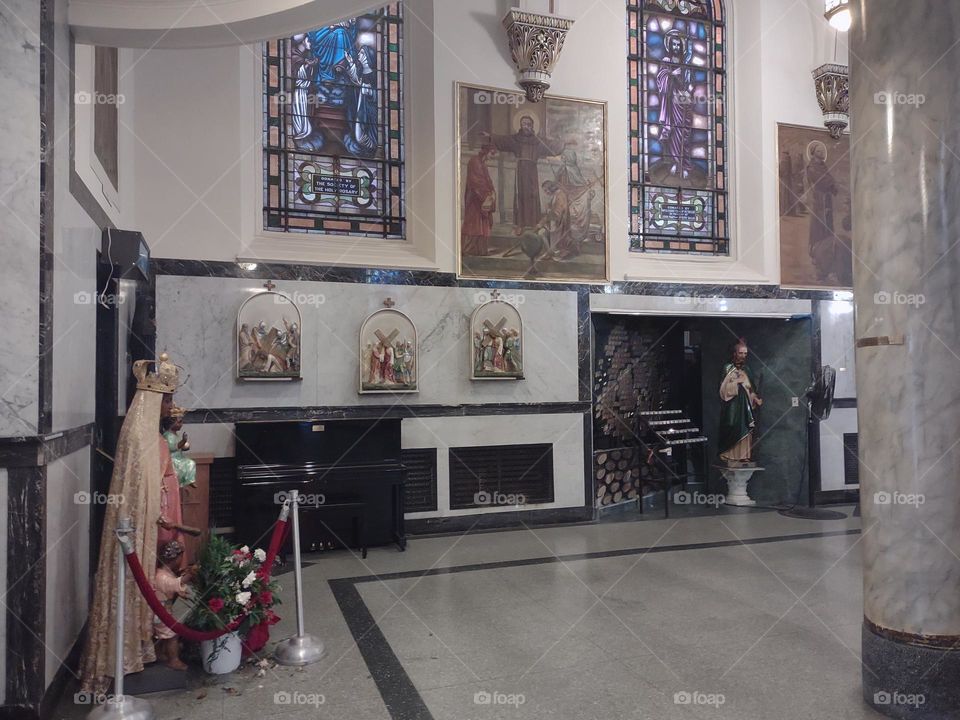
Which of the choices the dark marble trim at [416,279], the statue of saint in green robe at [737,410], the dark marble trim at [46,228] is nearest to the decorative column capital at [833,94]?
the dark marble trim at [416,279]

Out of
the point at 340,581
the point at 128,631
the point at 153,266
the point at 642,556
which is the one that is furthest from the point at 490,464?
the point at 128,631

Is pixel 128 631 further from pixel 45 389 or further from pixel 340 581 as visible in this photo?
pixel 340 581

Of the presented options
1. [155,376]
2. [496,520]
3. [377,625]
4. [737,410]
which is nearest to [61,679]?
[155,376]

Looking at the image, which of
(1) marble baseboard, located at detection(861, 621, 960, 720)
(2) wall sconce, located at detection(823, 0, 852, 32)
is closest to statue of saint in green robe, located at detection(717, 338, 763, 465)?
(2) wall sconce, located at detection(823, 0, 852, 32)

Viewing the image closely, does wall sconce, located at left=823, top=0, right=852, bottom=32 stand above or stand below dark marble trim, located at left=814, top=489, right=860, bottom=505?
above

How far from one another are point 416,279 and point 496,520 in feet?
9.55

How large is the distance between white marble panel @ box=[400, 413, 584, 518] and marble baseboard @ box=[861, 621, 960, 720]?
515 centimetres

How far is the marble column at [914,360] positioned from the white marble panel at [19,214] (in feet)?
13.6

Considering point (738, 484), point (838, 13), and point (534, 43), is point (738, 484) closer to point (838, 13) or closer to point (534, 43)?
point (838, 13)

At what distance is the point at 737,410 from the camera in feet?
32.8

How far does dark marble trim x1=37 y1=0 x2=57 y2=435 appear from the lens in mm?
3586

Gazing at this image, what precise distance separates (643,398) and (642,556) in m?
3.85

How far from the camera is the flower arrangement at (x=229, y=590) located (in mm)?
4074

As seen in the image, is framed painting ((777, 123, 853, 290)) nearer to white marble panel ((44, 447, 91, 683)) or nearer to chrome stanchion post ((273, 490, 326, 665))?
chrome stanchion post ((273, 490, 326, 665))
